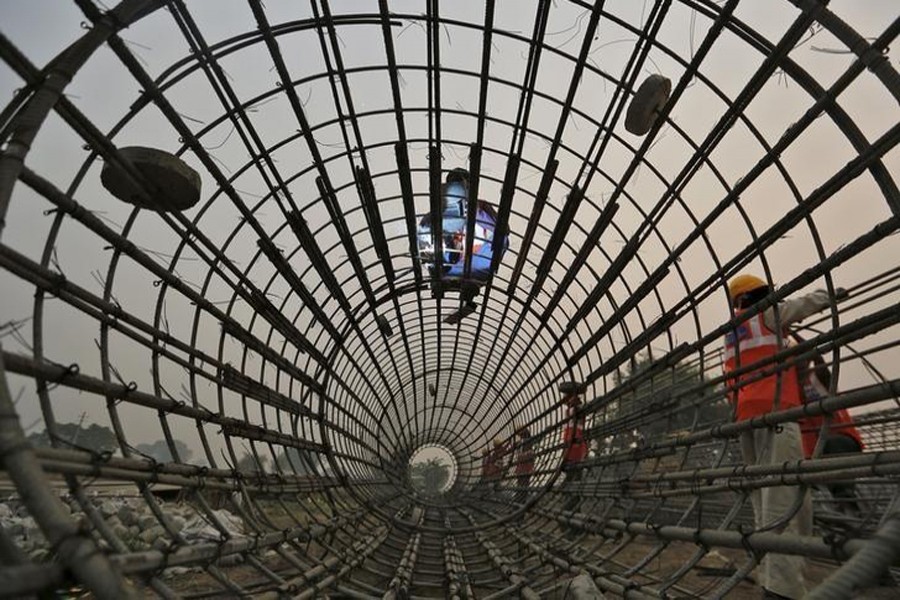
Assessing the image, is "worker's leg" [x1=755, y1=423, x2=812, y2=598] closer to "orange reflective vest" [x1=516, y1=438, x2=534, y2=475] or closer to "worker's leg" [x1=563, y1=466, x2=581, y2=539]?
"worker's leg" [x1=563, y1=466, x2=581, y2=539]

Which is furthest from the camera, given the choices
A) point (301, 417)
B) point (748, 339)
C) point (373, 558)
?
point (301, 417)

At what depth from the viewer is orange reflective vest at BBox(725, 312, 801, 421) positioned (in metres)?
4.15

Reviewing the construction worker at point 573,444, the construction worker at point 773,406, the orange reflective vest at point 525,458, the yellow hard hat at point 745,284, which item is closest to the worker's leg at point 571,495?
the construction worker at point 573,444

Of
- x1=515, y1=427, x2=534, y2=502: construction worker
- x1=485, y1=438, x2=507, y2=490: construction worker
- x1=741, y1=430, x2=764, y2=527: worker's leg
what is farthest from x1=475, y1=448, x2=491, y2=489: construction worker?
x1=741, y1=430, x2=764, y2=527: worker's leg

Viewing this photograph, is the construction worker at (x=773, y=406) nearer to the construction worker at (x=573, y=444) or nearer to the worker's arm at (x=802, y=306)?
the worker's arm at (x=802, y=306)

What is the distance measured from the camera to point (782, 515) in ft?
11.7

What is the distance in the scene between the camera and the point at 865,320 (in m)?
2.57

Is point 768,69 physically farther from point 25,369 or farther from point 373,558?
point 373,558

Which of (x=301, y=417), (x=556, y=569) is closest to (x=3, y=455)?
(x=556, y=569)

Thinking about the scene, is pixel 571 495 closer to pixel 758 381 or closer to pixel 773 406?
pixel 758 381

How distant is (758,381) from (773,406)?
554mm

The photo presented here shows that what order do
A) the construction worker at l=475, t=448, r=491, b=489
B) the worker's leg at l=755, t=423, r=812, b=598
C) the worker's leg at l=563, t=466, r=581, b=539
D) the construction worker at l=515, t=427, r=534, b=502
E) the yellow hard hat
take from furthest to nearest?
the construction worker at l=475, t=448, r=491, b=489 < the construction worker at l=515, t=427, r=534, b=502 < the worker's leg at l=563, t=466, r=581, b=539 < the yellow hard hat < the worker's leg at l=755, t=423, r=812, b=598

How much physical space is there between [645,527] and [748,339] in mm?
2172

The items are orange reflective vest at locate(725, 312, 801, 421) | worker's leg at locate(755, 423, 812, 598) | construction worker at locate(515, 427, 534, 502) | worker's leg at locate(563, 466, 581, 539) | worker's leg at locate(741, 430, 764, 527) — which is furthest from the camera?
construction worker at locate(515, 427, 534, 502)
